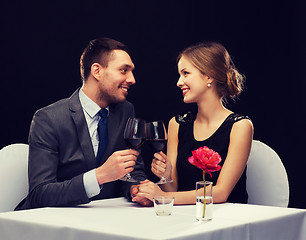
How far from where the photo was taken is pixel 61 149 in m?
2.47

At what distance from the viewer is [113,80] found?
9.08 feet

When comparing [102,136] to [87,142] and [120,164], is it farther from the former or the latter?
[120,164]

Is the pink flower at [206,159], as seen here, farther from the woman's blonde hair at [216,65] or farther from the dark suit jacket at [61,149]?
the woman's blonde hair at [216,65]

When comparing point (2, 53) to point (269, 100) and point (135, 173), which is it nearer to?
point (135, 173)

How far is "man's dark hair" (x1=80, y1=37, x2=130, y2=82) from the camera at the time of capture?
111 inches

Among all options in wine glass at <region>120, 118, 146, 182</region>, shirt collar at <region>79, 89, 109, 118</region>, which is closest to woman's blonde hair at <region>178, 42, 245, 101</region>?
shirt collar at <region>79, 89, 109, 118</region>

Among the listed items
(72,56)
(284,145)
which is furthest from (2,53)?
(284,145)

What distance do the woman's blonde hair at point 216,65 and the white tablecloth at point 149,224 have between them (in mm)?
913

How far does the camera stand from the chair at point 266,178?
2.62m

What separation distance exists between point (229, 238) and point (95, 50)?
5.40ft

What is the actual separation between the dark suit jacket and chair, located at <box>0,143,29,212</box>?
80 mm

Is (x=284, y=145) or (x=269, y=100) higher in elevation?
(x=269, y=100)

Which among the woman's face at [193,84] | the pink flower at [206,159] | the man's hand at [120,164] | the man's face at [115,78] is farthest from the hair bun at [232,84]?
the pink flower at [206,159]

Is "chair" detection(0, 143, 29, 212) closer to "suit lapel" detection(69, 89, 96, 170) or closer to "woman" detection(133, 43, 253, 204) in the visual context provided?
"suit lapel" detection(69, 89, 96, 170)
